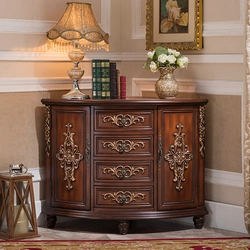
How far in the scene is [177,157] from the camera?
4512 millimetres

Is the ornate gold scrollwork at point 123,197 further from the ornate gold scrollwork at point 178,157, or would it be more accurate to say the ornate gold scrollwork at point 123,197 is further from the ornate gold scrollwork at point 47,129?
the ornate gold scrollwork at point 47,129

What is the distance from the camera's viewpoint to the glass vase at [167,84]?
4.56 metres

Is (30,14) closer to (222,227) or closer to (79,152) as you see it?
(79,152)

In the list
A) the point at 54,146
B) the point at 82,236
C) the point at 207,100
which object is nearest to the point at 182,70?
the point at 207,100

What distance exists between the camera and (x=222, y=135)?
4.69 metres

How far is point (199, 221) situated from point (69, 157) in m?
0.97

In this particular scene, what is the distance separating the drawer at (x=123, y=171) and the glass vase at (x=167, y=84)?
0.47 m

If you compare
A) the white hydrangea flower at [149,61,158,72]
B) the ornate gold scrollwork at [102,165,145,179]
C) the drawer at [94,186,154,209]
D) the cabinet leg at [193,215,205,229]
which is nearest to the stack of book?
the white hydrangea flower at [149,61,158,72]

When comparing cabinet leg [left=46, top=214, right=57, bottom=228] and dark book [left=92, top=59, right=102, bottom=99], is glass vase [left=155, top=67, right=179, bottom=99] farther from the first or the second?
cabinet leg [left=46, top=214, right=57, bottom=228]

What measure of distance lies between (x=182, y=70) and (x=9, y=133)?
4.18 ft

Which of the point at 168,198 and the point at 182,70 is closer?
the point at 168,198

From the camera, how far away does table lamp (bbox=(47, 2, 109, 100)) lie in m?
4.52

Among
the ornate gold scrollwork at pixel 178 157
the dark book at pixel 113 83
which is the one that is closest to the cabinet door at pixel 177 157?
the ornate gold scrollwork at pixel 178 157

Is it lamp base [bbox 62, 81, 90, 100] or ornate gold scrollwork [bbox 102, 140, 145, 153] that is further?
lamp base [bbox 62, 81, 90, 100]
